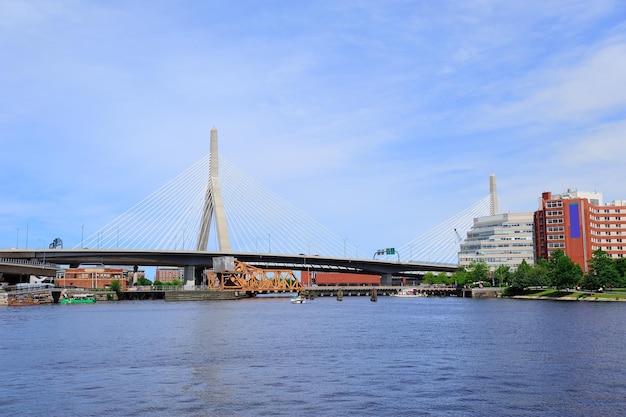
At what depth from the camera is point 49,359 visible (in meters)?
48.5

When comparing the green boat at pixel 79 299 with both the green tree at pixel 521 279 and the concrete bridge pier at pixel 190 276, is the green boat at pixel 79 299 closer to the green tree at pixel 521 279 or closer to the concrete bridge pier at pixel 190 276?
the concrete bridge pier at pixel 190 276

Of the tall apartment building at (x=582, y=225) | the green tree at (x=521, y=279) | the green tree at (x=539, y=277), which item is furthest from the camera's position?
the tall apartment building at (x=582, y=225)

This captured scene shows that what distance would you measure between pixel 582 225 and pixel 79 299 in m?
140

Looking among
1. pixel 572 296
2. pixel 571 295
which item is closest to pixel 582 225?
pixel 571 295

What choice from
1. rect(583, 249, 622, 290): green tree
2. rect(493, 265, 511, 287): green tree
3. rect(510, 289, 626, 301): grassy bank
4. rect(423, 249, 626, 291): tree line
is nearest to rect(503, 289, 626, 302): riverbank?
rect(510, 289, 626, 301): grassy bank

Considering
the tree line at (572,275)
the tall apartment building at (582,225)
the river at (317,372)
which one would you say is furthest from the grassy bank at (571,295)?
the river at (317,372)

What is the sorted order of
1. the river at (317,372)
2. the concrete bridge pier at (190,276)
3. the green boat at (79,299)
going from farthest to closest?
1. the concrete bridge pier at (190,276)
2. the green boat at (79,299)
3. the river at (317,372)

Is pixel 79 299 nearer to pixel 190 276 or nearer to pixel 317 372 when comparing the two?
pixel 190 276

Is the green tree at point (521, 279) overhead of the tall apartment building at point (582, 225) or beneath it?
beneath

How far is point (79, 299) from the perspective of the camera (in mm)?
168750

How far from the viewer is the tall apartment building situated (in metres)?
183

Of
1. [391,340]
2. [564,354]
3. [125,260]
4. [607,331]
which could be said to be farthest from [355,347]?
[125,260]

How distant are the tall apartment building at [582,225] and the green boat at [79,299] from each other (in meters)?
129

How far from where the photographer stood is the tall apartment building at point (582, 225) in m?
183
